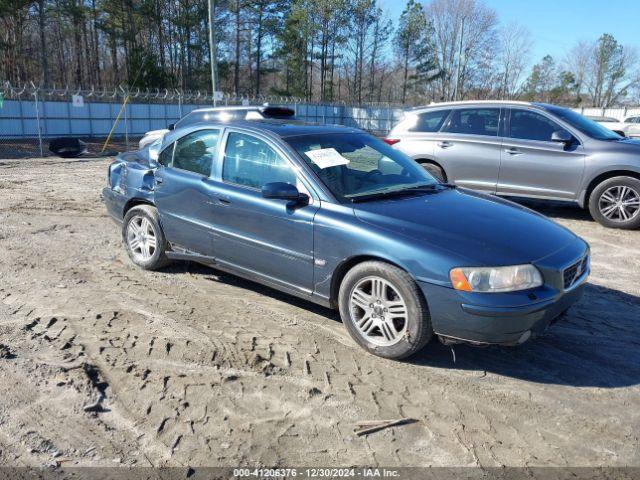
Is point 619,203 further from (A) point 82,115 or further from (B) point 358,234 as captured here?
(A) point 82,115

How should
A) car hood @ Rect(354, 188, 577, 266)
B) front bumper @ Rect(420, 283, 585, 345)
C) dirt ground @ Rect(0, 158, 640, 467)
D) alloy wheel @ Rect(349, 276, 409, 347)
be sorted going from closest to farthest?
1. dirt ground @ Rect(0, 158, 640, 467)
2. front bumper @ Rect(420, 283, 585, 345)
3. car hood @ Rect(354, 188, 577, 266)
4. alloy wheel @ Rect(349, 276, 409, 347)

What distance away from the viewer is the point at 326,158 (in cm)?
447

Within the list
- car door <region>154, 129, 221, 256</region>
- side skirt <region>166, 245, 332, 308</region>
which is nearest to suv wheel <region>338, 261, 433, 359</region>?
side skirt <region>166, 245, 332, 308</region>

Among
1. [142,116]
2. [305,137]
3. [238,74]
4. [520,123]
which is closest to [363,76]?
[238,74]

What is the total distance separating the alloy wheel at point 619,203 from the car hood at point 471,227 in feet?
13.6

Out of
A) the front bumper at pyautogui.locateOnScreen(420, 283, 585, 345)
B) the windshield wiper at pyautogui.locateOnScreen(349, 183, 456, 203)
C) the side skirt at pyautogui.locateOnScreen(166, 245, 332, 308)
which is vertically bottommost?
the side skirt at pyautogui.locateOnScreen(166, 245, 332, 308)

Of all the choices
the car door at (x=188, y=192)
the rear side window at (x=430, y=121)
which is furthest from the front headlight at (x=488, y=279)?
the rear side window at (x=430, y=121)

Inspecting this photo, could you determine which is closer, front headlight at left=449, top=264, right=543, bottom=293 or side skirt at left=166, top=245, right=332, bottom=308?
front headlight at left=449, top=264, right=543, bottom=293

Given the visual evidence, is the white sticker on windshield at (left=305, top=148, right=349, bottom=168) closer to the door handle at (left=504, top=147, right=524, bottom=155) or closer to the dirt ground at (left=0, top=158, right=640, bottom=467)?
the dirt ground at (left=0, top=158, right=640, bottom=467)

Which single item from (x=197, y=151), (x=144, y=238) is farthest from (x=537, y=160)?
(x=144, y=238)

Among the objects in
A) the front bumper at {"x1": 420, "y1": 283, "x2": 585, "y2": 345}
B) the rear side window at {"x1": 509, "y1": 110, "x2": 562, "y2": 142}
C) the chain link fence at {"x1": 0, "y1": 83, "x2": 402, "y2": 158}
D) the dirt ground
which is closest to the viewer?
the dirt ground

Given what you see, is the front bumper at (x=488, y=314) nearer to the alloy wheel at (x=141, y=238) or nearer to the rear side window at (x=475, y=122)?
the alloy wheel at (x=141, y=238)

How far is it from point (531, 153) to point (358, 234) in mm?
5428

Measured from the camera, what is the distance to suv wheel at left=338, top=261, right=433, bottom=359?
3580mm
